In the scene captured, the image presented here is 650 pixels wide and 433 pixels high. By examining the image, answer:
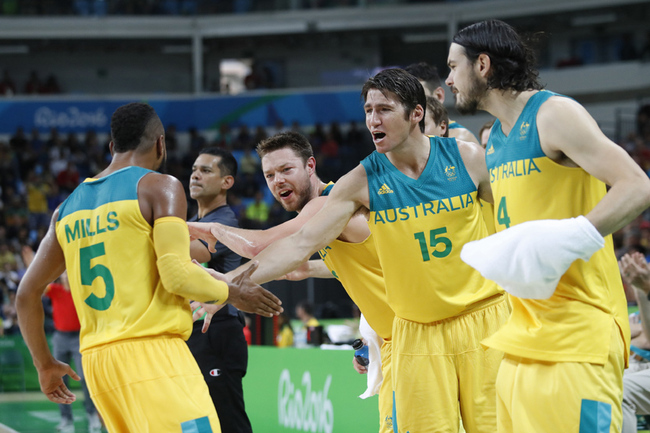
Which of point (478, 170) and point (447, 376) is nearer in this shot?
point (447, 376)

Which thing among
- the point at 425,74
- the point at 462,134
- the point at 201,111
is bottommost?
the point at 462,134

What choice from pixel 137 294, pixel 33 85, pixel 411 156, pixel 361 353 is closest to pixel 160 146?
pixel 137 294

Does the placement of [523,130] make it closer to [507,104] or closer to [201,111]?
[507,104]

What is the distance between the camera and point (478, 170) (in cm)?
380

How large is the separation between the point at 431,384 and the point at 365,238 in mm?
1023

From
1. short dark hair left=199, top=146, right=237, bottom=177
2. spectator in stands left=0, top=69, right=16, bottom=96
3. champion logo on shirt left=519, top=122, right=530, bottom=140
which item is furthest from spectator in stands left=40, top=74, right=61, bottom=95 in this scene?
champion logo on shirt left=519, top=122, right=530, bottom=140

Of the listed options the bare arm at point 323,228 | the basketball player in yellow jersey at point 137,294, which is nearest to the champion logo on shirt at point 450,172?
the bare arm at point 323,228

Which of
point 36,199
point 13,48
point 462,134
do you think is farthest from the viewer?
point 13,48

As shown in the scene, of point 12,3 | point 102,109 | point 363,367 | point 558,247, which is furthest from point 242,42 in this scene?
point 558,247

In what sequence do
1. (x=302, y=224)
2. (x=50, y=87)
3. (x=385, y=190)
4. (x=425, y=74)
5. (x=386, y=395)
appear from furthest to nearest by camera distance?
(x=50, y=87) < (x=425, y=74) < (x=386, y=395) < (x=302, y=224) < (x=385, y=190)

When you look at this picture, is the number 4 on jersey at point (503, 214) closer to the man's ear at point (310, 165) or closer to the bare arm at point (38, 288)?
the man's ear at point (310, 165)

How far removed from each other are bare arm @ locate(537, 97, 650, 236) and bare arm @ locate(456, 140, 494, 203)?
931 mm

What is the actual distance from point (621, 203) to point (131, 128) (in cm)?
226

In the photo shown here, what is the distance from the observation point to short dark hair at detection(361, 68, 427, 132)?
3748 millimetres
